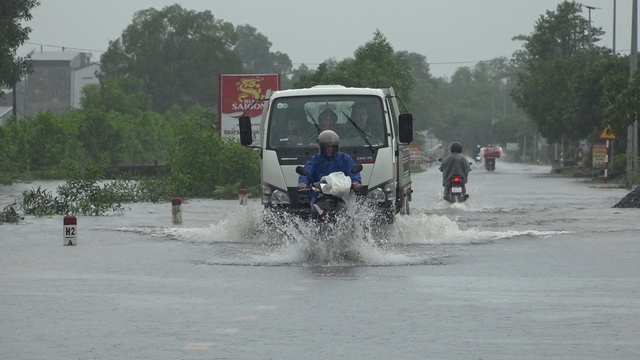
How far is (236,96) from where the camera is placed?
4809cm

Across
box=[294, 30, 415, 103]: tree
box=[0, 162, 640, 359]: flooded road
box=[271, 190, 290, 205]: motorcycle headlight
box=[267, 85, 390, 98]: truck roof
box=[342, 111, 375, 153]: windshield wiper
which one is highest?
box=[294, 30, 415, 103]: tree

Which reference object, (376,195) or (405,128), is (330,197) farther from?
(405,128)

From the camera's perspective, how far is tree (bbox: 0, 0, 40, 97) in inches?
2279

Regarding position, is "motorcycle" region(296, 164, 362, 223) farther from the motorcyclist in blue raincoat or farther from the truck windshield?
the truck windshield

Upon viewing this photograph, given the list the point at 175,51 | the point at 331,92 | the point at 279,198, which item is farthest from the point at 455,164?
the point at 175,51

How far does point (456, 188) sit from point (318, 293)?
18250mm

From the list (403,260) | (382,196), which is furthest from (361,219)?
(382,196)

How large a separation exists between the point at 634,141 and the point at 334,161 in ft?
110

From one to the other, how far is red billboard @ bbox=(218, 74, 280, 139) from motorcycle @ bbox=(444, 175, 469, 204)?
16927mm

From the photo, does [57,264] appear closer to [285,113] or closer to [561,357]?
[285,113]

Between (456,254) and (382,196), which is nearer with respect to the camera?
(456,254)

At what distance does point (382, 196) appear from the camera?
20734 millimetres

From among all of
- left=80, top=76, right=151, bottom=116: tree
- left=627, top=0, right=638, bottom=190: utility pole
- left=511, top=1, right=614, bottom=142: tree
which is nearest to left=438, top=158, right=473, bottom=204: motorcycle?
left=627, top=0, right=638, bottom=190: utility pole

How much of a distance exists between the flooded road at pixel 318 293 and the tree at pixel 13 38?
113ft
